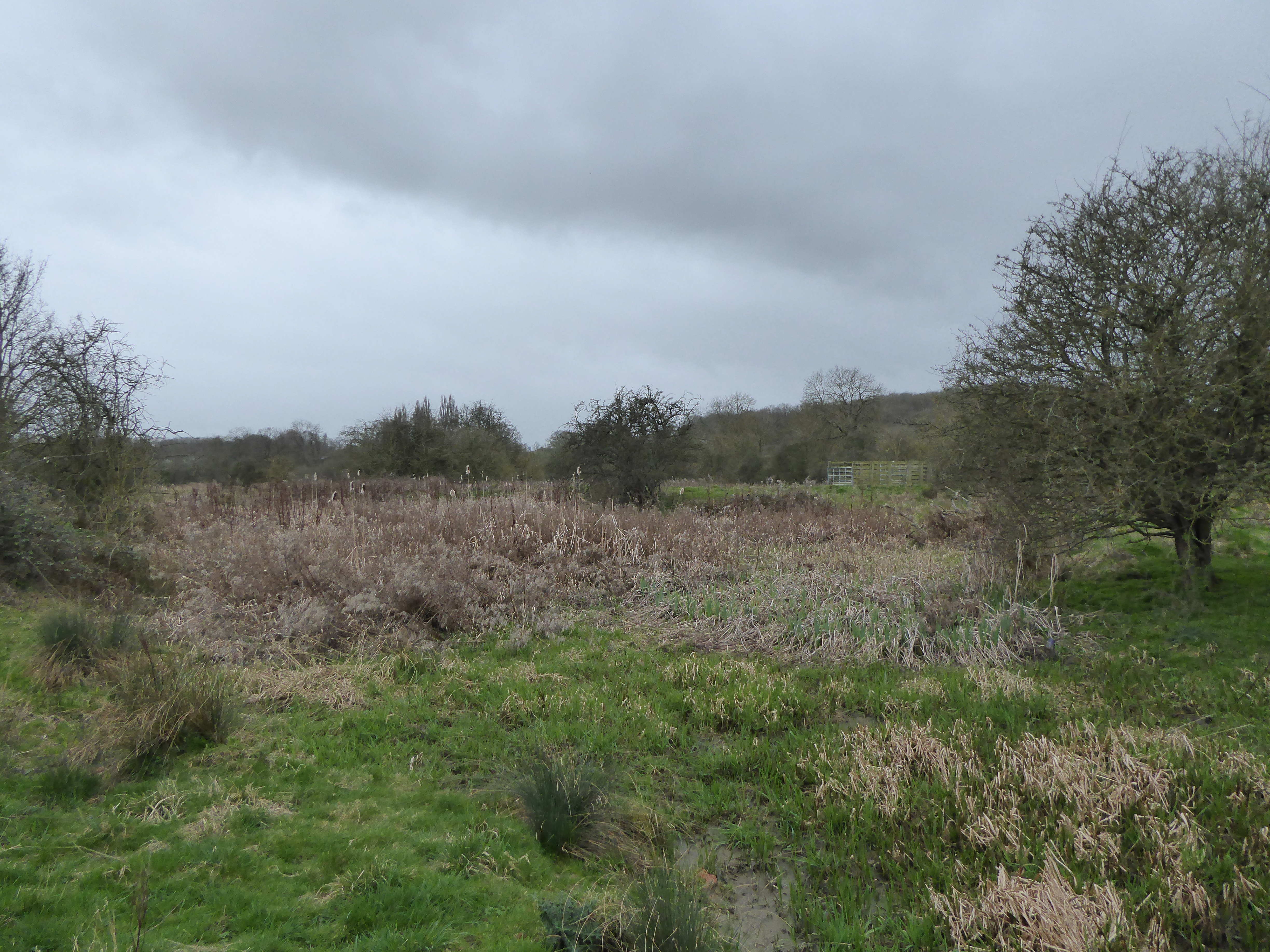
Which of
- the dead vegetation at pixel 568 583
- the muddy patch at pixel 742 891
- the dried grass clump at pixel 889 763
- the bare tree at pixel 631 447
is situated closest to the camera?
the muddy patch at pixel 742 891

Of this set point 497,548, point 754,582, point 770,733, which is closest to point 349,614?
point 497,548

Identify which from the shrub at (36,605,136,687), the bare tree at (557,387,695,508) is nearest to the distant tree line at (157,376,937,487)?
the bare tree at (557,387,695,508)

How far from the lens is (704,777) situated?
13.7 ft

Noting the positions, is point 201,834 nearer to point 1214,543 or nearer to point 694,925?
point 694,925

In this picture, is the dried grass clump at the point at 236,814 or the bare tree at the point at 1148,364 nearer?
the dried grass clump at the point at 236,814

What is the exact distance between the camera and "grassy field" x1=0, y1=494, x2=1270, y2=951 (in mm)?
2609

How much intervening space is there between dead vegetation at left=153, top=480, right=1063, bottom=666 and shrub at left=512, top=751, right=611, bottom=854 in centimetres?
346

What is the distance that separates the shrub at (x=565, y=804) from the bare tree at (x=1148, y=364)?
5.60 m

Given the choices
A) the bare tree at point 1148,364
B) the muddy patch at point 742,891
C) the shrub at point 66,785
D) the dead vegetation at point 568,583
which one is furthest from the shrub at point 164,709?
the bare tree at point 1148,364

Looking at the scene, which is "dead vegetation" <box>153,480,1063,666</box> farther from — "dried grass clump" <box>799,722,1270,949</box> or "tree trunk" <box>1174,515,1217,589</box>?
"dried grass clump" <box>799,722,1270,949</box>

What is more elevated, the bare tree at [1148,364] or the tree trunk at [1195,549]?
the bare tree at [1148,364]

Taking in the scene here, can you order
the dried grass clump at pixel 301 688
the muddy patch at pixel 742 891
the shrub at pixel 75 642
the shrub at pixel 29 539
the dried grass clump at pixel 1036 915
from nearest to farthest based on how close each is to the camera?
the dried grass clump at pixel 1036 915
the muddy patch at pixel 742 891
the shrub at pixel 75 642
the dried grass clump at pixel 301 688
the shrub at pixel 29 539

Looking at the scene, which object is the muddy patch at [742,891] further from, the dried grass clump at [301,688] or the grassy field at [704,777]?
the dried grass clump at [301,688]

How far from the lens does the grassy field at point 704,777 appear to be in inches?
103
